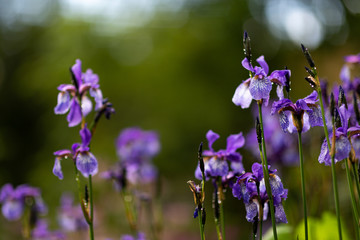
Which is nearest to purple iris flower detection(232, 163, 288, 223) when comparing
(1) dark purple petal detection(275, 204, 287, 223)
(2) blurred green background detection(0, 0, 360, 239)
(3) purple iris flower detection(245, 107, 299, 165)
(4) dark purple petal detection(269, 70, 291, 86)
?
(1) dark purple petal detection(275, 204, 287, 223)

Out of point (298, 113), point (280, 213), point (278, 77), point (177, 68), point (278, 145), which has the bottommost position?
point (280, 213)

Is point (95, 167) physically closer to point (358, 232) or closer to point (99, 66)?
point (358, 232)

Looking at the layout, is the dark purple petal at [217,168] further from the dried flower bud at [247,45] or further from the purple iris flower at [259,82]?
the dried flower bud at [247,45]

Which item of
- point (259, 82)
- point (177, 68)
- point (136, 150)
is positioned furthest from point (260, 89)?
point (177, 68)

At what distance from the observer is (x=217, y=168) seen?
4.22 ft

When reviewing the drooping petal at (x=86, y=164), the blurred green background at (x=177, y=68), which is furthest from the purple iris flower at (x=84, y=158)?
the blurred green background at (x=177, y=68)

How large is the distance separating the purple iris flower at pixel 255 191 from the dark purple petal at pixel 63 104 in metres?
0.62

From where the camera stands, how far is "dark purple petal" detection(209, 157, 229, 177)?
1.27 metres

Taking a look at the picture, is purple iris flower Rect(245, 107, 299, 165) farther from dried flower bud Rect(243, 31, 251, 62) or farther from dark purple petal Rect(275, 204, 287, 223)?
dried flower bud Rect(243, 31, 251, 62)

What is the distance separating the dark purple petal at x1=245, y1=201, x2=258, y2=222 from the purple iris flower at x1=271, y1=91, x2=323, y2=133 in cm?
22

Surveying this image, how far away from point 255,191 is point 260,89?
0.28 metres

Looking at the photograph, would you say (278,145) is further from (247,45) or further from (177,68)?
(177,68)

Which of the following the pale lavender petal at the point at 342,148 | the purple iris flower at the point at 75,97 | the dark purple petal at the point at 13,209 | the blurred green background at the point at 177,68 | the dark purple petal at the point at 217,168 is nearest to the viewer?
the pale lavender petal at the point at 342,148

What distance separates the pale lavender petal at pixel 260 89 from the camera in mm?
1083
